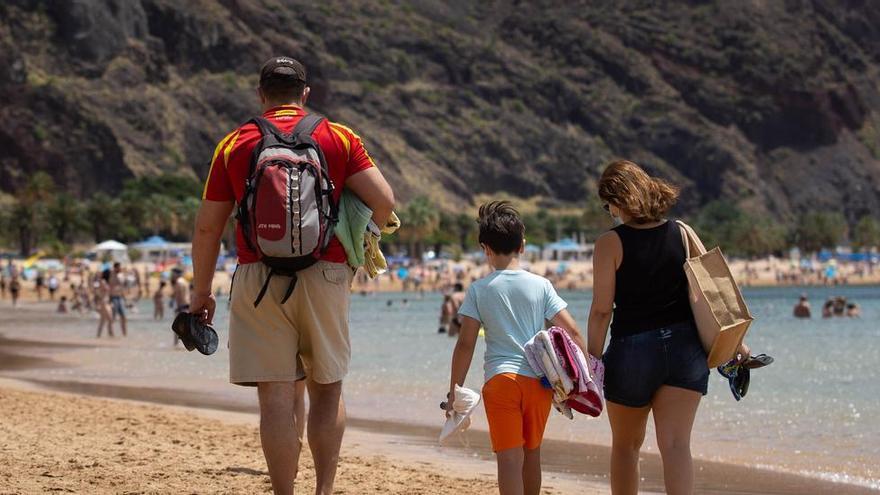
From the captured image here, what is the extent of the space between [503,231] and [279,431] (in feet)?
3.97

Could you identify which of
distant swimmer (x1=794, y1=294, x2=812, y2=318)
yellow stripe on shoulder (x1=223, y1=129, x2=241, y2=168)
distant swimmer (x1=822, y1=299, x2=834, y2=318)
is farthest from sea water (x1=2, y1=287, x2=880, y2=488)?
distant swimmer (x1=822, y1=299, x2=834, y2=318)

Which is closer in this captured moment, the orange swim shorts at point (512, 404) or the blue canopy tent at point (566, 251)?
the orange swim shorts at point (512, 404)

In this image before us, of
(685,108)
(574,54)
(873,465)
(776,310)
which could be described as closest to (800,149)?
(685,108)

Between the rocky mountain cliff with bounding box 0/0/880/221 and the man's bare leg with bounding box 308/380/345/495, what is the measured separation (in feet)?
380

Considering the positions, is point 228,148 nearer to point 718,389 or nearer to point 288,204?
point 288,204

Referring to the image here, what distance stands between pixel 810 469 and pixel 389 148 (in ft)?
449

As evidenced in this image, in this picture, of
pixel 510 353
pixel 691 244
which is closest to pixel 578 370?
pixel 510 353

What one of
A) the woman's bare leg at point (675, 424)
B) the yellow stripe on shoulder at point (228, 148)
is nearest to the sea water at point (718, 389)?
the woman's bare leg at point (675, 424)

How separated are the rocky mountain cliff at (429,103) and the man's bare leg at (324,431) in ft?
380

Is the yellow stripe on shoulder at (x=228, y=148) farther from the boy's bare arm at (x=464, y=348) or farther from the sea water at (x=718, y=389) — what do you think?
the sea water at (x=718, y=389)

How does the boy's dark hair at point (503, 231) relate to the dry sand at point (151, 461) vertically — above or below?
above

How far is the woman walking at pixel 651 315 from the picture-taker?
5.36 m

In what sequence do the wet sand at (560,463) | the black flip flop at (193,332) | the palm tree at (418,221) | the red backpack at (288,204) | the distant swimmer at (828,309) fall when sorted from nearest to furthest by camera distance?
the red backpack at (288,204)
the black flip flop at (193,332)
the wet sand at (560,463)
the distant swimmer at (828,309)
the palm tree at (418,221)

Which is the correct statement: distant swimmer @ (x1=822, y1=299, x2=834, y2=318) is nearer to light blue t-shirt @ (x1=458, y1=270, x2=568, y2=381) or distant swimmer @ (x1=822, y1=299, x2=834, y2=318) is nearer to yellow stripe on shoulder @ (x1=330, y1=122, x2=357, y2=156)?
light blue t-shirt @ (x1=458, y1=270, x2=568, y2=381)
